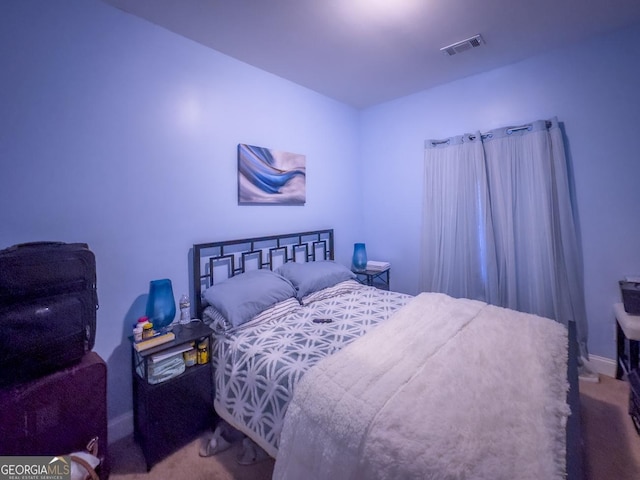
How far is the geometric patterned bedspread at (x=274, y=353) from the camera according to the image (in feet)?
4.71

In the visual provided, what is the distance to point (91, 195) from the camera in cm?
175

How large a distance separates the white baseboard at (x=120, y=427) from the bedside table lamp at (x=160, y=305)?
64 centimetres

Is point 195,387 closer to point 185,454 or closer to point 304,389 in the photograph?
point 185,454

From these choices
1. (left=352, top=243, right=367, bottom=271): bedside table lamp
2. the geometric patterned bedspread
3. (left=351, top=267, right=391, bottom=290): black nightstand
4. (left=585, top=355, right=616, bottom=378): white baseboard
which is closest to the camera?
the geometric patterned bedspread

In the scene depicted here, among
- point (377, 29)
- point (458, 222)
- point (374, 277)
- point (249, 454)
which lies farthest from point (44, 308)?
point (458, 222)

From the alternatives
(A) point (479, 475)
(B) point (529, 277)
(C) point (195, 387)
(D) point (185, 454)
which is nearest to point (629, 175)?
(B) point (529, 277)

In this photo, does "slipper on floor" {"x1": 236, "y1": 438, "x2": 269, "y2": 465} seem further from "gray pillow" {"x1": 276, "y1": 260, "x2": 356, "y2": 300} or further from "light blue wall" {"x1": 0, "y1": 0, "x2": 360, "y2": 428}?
"gray pillow" {"x1": 276, "y1": 260, "x2": 356, "y2": 300}

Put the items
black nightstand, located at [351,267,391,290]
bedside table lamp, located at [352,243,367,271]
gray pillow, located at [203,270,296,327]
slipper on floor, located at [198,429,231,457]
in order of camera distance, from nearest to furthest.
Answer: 1. slipper on floor, located at [198,429,231,457]
2. gray pillow, located at [203,270,296,327]
3. black nightstand, located at [351,267,391,290]
4. bedside table lamp, located at [352,243,367,271]

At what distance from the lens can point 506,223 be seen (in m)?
2.71

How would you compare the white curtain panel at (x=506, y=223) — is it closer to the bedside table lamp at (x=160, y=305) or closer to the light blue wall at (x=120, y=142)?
the light blue wall at (x=120, y=142)

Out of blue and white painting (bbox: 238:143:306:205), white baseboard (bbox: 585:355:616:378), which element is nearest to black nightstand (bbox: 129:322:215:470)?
blue and white painting (bbox: 238:143:306:205)

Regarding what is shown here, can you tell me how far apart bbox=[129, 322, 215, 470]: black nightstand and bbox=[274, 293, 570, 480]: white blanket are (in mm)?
809

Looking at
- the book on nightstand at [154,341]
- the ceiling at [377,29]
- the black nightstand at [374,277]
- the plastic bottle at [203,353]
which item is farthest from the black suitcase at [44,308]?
the black nightstand at [374,277]

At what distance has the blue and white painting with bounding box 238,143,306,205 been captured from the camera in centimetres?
249
